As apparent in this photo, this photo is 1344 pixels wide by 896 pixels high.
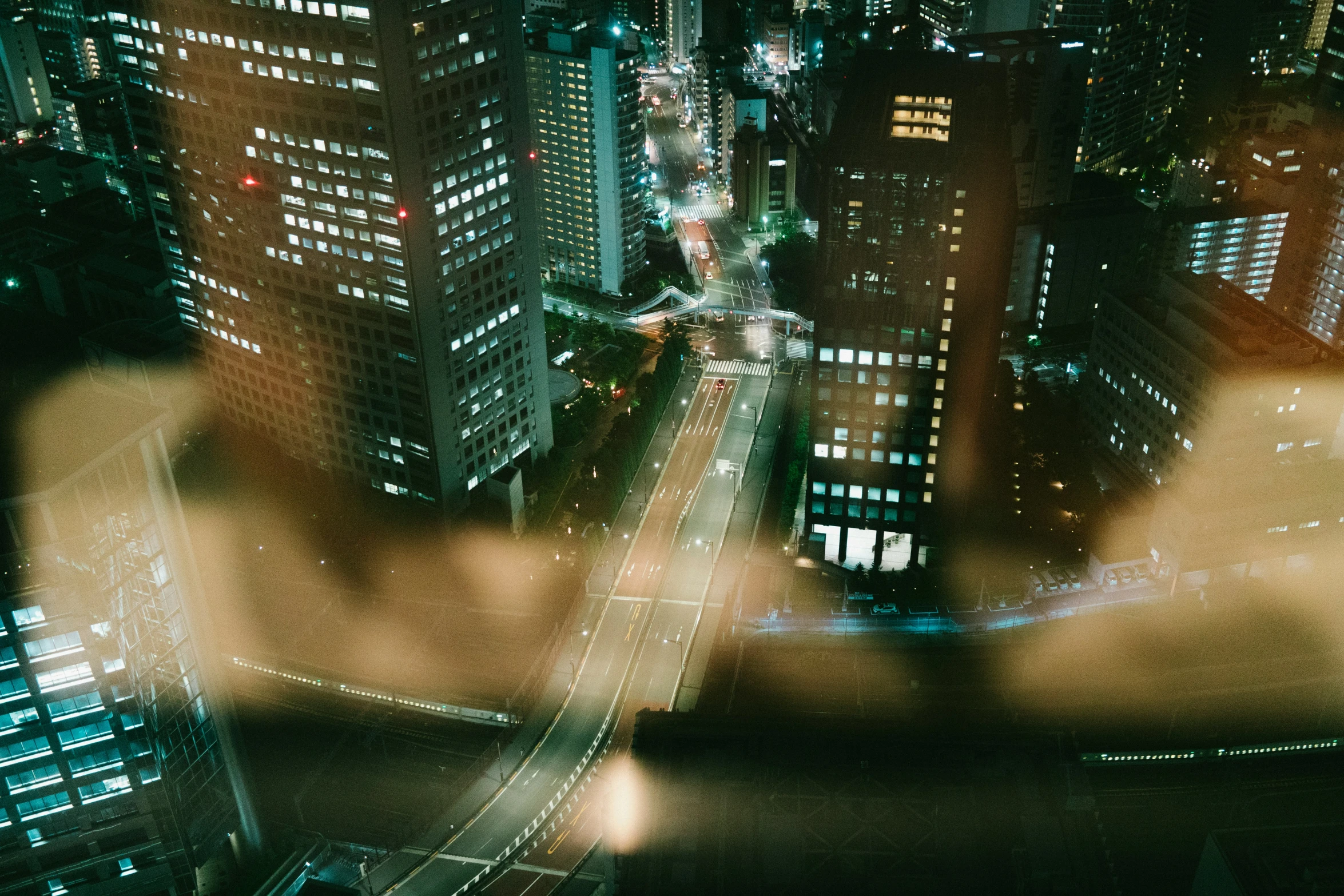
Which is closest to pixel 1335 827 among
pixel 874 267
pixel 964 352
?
pixel 964 352

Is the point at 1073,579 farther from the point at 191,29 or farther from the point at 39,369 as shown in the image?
the point at 191,29

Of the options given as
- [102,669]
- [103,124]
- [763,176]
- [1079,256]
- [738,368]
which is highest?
[102,669]

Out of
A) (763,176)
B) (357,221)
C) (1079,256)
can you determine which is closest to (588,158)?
(763,176)

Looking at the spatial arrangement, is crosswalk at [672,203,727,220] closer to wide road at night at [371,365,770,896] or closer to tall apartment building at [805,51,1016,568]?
wide road at night at [371,365,770,896]

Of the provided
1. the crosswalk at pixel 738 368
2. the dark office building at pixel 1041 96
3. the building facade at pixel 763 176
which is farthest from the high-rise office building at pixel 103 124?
the dark office building at pixel 1041 96

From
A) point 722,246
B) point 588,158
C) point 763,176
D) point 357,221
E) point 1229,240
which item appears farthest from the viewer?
point 763,176

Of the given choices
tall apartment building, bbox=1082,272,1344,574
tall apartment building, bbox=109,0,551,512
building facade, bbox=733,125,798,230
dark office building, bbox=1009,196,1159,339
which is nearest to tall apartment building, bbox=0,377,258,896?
tall apartment building, bbox=109,0,551,512

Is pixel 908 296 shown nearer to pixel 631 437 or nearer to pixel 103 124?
pixel 631 437

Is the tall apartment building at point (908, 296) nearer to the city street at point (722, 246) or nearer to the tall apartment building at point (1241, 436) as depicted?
the tall apartment building at point (1241, 436)
